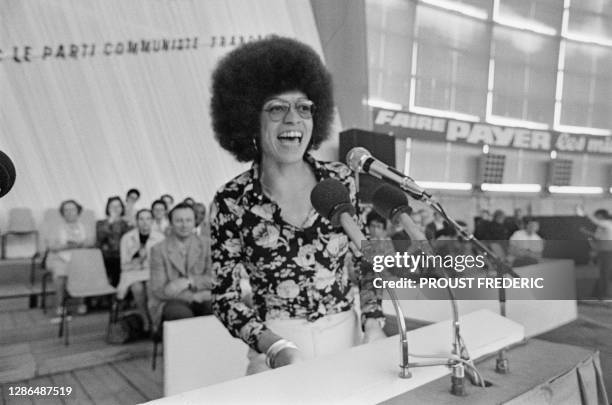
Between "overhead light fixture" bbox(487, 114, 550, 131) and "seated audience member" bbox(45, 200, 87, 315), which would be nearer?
"seated audience member" bbox(45, 200, 87, 315)

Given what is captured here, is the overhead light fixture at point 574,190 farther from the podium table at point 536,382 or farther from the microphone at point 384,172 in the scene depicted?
the microphone at point 384,172

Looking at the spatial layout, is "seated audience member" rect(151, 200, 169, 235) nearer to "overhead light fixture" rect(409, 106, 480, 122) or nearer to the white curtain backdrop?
the white curtain backdrop

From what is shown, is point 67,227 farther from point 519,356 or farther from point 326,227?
point 519,356

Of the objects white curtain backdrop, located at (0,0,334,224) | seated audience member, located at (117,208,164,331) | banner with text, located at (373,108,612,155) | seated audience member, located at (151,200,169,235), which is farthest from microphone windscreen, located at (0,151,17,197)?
banner with text, located at (373,108,612,155)

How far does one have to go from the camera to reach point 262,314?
1.12 metres

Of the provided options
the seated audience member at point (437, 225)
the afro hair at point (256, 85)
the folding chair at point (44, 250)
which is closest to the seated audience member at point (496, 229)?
the seated audience member at point (437, 225)

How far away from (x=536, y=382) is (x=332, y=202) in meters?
0.51

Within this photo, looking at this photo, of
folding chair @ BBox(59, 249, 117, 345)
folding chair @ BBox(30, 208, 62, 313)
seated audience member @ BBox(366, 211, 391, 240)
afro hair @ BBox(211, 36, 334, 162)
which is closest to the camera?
afro hair @ BBox(211, 36, 334, 162)

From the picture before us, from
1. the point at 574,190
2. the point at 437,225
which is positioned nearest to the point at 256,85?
the point at 437,225

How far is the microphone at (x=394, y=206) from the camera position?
752mm

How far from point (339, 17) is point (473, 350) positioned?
7.50ft

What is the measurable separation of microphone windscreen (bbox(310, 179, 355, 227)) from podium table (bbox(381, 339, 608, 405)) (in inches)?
12.3

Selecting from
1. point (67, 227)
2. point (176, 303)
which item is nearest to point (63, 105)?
point (67, 227)

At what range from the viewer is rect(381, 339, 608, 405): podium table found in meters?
0.73
